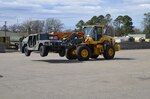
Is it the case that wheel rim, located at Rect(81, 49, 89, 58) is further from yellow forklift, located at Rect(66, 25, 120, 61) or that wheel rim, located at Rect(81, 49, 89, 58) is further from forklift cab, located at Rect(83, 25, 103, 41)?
forklift cab, located at Rect(83, 25, 103, 41)

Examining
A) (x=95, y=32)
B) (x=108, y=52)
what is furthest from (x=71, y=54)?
(x=108, y=52)

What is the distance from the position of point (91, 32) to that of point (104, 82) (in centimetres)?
1694

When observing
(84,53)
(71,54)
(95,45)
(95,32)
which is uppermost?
(95,32)

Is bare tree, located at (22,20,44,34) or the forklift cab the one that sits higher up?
bare tree, located at (22,20,44,34)

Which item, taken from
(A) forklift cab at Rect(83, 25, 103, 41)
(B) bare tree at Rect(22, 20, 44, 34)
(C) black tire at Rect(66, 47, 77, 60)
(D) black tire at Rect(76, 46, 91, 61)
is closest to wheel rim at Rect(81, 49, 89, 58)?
(D) black tire at Rect(76, 46, 91, 61)

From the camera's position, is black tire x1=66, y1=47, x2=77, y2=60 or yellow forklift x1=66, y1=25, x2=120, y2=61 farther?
black tire x1=66, y1=47, x2=77, y2=60

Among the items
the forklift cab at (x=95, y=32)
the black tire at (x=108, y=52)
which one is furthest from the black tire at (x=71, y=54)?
the black tire at (x=108, y=52)

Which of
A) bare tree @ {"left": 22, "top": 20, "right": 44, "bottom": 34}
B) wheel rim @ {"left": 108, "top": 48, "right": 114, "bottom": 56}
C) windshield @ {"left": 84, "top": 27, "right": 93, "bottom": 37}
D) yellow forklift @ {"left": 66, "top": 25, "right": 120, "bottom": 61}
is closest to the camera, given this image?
yellow forklift @ {"left": 66, "top": 25, "right": 120, "bottom": 61}

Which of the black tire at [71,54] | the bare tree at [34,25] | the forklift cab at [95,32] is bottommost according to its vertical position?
the black tire at [71,54]

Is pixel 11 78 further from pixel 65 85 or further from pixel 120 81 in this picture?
pixel 120 81

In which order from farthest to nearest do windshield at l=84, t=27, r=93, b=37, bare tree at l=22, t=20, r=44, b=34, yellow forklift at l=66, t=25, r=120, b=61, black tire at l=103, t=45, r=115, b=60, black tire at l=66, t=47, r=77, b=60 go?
bare tree at l=22, t=20, r=44, b=34
windshield at l=84, t=27, r=93, b=37
black tire at l=103, t=45, r=115, b=60
black tire at l=66, t=47, r=77, b=60
yellow forklift at l=66, t=25, r=120, b=61

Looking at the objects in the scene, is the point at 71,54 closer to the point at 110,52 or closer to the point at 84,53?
the point at 84,53

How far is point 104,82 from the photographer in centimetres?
1590

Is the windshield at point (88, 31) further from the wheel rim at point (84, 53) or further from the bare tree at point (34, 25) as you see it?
the bare tree at point (34, 25)
